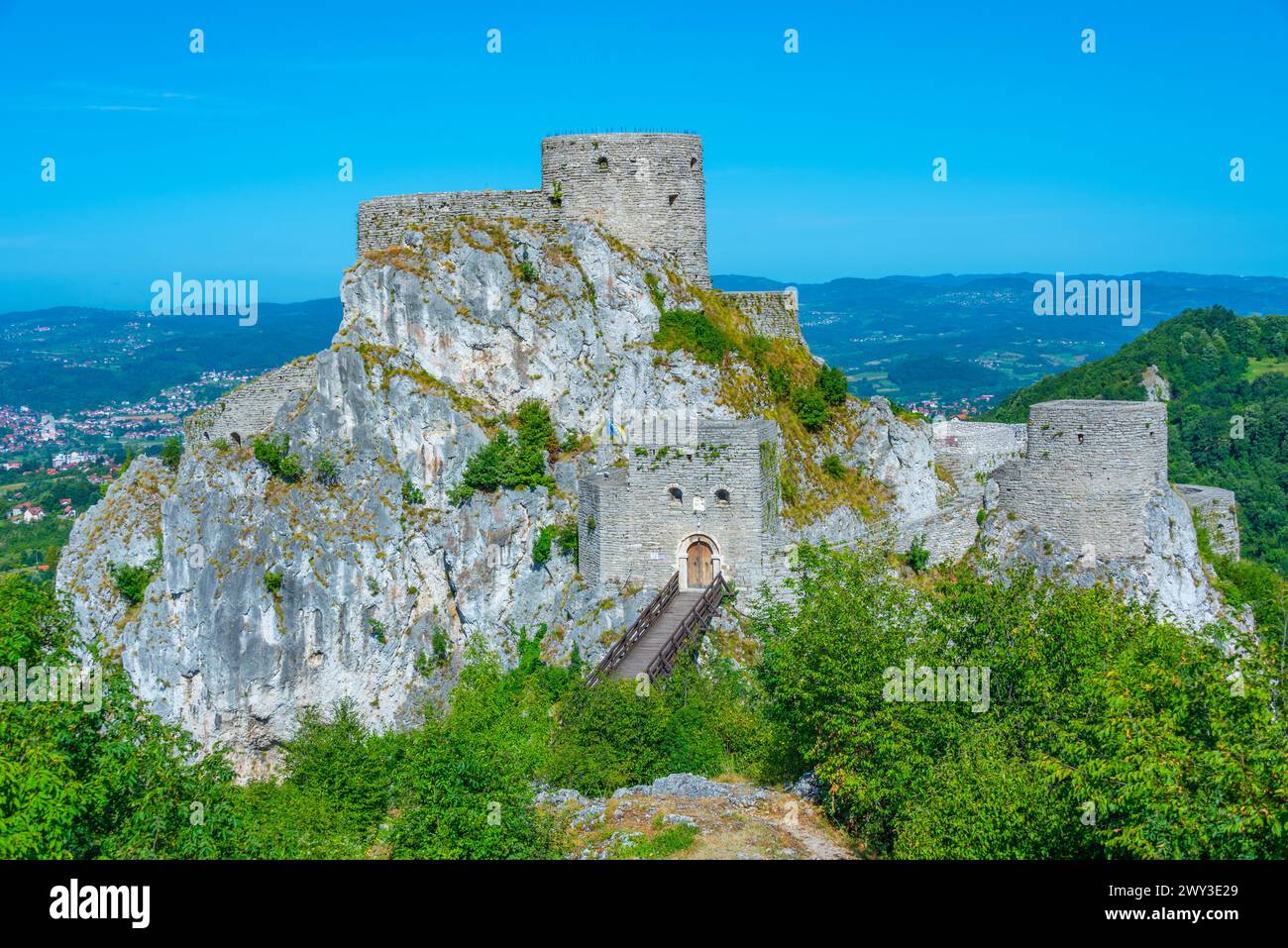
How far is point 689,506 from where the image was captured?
1401 inches

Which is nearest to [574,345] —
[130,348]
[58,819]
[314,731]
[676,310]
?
[676,310]

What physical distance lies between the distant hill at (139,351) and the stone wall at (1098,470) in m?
80.3

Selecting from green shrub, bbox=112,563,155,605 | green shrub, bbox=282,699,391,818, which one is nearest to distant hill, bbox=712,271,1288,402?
green shrub, bbox=112,563,155,605

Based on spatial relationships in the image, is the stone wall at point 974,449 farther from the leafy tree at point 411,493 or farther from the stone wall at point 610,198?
the leafy tree at point 411,493

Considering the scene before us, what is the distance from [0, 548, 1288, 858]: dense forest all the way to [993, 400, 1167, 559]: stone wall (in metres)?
8.89

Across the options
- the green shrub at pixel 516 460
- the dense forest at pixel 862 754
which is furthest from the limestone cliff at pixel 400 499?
the dense forest at pixel 862 754

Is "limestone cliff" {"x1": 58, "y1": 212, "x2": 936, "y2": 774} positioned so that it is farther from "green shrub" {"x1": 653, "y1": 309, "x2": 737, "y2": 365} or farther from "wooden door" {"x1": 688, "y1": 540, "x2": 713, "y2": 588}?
"wooden door" {"x1": 688, "y1": 540, "x2": 713, "y2": 588}

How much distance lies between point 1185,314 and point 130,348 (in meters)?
105

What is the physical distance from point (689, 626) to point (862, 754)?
12635mm

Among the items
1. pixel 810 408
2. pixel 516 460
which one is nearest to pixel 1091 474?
pixel 810 408

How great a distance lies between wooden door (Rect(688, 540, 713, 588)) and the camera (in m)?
35.8

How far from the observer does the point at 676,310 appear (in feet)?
133

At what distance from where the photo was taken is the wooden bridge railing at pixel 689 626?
3017 cm
